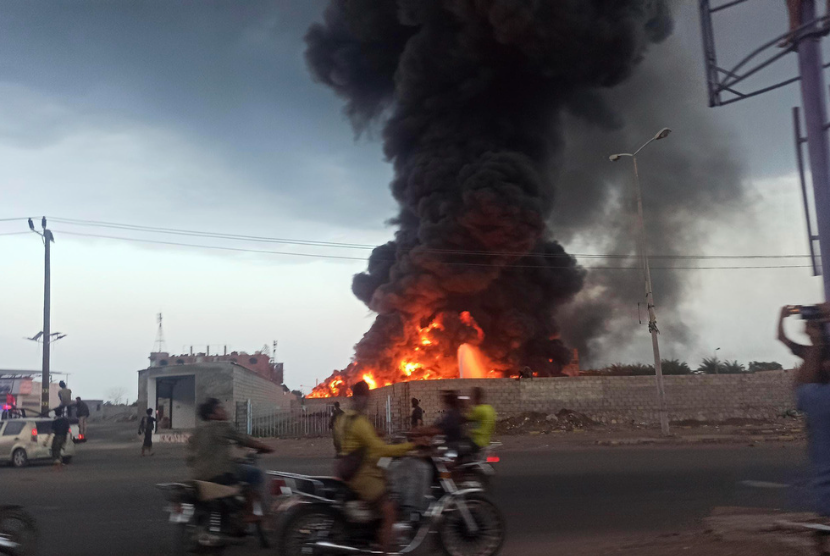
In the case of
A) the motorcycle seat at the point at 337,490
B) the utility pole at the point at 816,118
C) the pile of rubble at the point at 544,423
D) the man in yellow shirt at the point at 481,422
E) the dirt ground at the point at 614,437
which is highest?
the utility pole at the point at 816,118

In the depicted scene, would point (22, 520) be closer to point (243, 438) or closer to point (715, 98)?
point (243, 438)

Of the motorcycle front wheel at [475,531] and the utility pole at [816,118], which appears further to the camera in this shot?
the utility pole at [816,118]

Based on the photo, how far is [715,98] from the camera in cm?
769

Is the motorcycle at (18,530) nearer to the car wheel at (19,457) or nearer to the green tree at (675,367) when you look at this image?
the car wheel at (19,457)

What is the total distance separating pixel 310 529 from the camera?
5.24m

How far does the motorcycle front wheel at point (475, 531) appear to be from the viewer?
18.7 feet

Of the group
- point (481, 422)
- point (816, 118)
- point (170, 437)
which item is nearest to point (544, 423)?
point (170, 437)

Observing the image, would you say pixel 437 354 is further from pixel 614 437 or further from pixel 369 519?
pixel 369 519

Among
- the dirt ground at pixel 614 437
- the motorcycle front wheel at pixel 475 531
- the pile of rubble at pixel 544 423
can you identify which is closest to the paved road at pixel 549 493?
the motorcycle front wheel at pixel 475 531

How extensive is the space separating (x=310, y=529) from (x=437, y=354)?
27346 mm

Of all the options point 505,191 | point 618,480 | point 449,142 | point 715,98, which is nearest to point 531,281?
point 505,191

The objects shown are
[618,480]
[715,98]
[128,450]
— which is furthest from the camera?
[128,450]

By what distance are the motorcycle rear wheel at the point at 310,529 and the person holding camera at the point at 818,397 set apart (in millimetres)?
3336

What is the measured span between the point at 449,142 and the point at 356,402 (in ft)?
100
